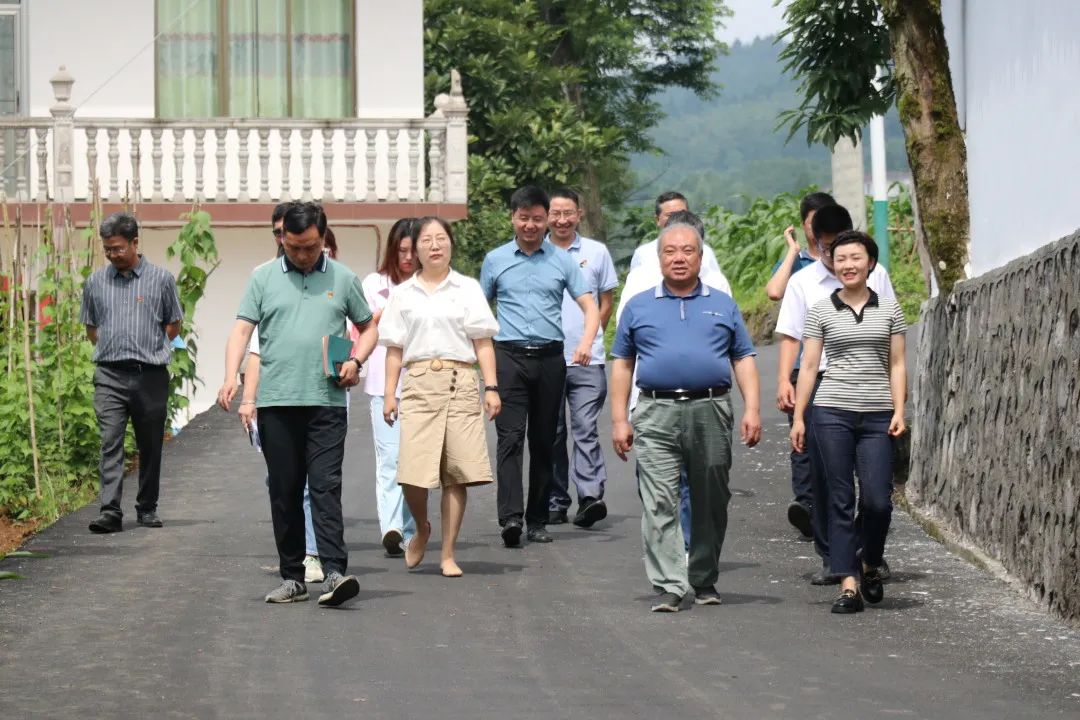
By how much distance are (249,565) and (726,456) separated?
300 centimetres

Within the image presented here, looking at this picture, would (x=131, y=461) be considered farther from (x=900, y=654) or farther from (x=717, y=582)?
(x=900, y=654)

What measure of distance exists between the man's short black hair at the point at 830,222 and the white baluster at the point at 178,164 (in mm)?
13484

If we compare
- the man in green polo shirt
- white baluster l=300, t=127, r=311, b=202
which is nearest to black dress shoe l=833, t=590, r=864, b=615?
the man in green polo shirt

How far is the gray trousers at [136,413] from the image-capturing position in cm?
1277

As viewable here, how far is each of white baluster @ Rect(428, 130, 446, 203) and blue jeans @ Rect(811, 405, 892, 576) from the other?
1393 centimetres

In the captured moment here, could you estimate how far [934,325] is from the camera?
13445 millimetres

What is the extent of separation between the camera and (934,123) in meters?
13.5

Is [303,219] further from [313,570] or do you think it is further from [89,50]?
[89,50]

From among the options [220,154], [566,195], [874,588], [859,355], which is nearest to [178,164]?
[220,154]

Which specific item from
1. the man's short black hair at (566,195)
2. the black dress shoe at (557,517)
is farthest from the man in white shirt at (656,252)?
the black dress shoe at (557,517)

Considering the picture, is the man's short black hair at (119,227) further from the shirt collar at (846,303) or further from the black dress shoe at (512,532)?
the shirt collar at (846,303)

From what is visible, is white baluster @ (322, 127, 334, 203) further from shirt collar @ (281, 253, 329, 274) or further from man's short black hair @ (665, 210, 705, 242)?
shirt collar @ (281, 253, 329, 274)

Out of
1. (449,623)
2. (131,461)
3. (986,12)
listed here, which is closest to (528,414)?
(449,623)

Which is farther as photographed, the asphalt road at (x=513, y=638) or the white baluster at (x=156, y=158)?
the white baluster at (x=156, y=158)
